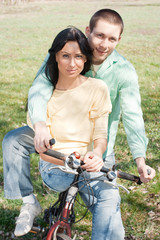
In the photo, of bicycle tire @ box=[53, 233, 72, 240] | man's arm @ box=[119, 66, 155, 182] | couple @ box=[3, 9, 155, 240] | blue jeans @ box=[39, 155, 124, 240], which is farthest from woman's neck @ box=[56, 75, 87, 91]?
bicycle tire @ box=[53, 233, 72, 240]

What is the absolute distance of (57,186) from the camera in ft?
8.88

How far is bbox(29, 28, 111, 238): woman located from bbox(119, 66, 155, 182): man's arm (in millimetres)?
212

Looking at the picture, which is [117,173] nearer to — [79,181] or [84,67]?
[79,181]

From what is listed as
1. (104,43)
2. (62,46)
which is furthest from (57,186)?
(104,43)

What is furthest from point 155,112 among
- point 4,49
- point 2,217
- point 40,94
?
point 4,49

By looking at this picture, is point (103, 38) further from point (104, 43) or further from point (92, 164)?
point (92, 164)

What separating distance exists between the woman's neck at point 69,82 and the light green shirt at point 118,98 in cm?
9

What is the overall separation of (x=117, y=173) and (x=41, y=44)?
15.8 meters

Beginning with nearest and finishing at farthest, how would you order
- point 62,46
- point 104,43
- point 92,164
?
point 92,164 → point 62,46 → point 104,43

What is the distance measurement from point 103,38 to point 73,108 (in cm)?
78

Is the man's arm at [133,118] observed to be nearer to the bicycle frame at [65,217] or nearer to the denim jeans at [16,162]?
the bicycle frame at [65,217]

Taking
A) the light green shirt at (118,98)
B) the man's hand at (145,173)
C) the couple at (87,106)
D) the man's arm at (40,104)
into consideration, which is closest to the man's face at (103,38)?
the couple at (87,106)

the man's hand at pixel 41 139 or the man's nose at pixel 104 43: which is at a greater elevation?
the man's nose at pixel 104 43

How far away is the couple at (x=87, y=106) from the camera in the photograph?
272 cm
